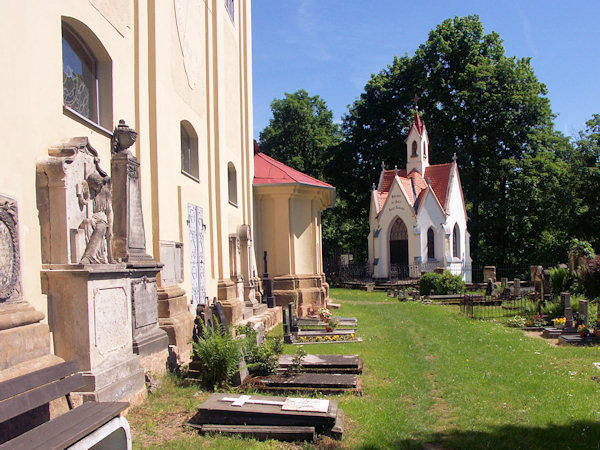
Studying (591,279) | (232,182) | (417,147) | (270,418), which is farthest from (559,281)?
(417,147)

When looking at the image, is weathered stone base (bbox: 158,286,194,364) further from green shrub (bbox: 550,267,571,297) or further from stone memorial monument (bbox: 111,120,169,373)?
green shrub (bbox: 550,267,571,297)

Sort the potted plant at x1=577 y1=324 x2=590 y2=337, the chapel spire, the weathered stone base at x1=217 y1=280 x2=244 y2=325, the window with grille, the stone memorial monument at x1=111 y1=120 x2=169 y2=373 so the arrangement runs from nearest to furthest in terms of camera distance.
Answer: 1. the stone memorial monument at x1=111 y1=120 x2=169 y2=373
2. the potted plant at x1=577 y1=324 x2=590 y2=337
3. the weathered stone base at x1=217 y1=280 x2=244 y2=325
4. the window with grille
5. the chapel spire

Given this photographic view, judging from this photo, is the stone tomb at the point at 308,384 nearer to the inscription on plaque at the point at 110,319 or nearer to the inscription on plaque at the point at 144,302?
the inscription on plaque at the point at 144,302

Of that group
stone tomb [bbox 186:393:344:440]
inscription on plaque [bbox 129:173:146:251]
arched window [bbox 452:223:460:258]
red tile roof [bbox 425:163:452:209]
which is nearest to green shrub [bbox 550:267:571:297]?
stone tomb [bbox 186:393:344:440]

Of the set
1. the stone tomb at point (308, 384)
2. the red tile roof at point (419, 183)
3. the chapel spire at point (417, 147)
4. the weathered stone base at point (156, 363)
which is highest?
the chapel spire at point (417, 147)

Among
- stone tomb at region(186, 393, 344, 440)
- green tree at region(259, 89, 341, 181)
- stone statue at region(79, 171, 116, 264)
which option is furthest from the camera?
green tree at region(259, 89, 341, 181)

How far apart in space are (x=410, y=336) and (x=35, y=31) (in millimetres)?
10783

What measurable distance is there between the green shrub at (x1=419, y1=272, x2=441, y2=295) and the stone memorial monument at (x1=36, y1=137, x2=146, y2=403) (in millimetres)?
21675

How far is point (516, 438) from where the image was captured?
5.86 metres

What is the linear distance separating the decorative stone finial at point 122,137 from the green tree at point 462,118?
33776mm

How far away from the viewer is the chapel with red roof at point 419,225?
33531 millimetres

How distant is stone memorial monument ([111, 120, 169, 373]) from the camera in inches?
290

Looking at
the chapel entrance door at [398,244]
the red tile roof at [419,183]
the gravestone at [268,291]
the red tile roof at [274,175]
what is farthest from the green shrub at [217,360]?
the red tile roof at [419,183]

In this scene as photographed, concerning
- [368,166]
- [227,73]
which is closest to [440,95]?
[368,166]
